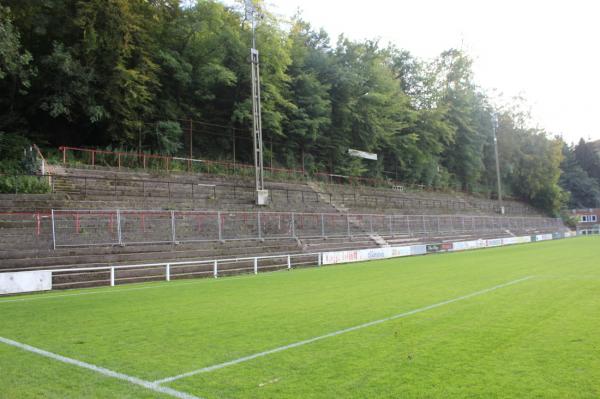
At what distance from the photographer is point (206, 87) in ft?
121

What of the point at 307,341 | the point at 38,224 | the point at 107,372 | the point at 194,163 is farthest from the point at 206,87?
the point at 107,372

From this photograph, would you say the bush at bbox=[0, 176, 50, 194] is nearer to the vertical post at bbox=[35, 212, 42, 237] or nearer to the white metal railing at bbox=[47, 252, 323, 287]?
the vertical post at bbox=[35, 212, 42, 237]

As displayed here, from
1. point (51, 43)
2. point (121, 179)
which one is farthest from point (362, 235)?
point (51, 43)

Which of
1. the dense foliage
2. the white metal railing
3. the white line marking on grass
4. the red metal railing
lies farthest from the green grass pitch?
the dense foliage

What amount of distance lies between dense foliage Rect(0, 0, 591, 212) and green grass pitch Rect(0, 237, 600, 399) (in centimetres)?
1912

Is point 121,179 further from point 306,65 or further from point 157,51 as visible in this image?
point 306,65

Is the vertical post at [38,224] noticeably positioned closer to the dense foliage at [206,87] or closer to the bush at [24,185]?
the bush at [24,185]

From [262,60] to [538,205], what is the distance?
205 feet

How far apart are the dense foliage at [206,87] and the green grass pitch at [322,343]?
19.1 metres

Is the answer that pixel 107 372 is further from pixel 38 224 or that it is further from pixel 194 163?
pixel 194 163

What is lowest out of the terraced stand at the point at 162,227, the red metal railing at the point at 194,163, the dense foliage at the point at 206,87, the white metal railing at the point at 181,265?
the white metal railing at the point at 181,265

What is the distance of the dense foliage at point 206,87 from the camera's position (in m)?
29.7

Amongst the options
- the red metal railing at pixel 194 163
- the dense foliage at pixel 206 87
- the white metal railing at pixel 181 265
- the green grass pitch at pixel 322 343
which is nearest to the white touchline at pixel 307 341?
the green grass pitch at pixel 322 343

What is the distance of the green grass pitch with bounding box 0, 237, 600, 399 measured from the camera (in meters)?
4.87
